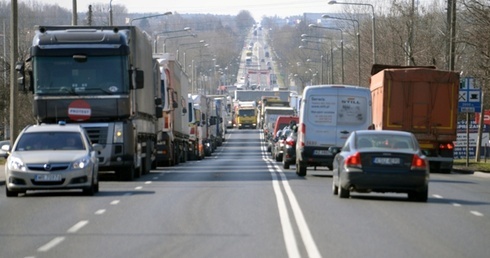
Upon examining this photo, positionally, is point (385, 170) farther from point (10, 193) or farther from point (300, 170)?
point (300, 170)

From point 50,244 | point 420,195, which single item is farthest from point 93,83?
point 50,244

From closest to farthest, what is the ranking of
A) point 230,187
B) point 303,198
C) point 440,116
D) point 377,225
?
point 377,225, point 303,198, point 230,187, point 440,116

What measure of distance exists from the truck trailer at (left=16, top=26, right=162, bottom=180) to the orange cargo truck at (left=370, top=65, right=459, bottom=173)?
11.9 metres

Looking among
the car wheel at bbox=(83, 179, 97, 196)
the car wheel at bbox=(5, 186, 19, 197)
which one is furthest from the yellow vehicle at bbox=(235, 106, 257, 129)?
the car wheel at bbox=(5, 186, 19, 197)

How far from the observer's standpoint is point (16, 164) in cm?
2544

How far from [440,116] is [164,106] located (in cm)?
957

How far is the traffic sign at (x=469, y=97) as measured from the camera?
4522 cm

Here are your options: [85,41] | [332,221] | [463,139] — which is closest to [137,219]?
[332,221]

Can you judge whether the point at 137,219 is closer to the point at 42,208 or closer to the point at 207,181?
the point at 42,208

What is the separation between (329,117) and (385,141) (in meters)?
10.1

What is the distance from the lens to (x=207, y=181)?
32.8 m

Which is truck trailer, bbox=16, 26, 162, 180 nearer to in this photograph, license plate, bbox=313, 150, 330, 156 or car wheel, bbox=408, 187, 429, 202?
license plate, bbox=313, 150, 330, 156

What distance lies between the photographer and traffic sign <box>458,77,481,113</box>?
45.2 meters

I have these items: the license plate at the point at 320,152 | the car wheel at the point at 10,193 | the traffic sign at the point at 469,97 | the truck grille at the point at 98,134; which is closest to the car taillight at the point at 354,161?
the car wheel at the point at 10,193
